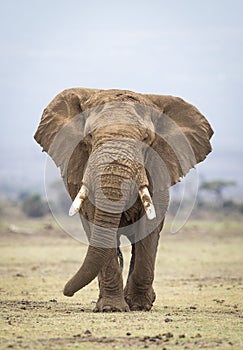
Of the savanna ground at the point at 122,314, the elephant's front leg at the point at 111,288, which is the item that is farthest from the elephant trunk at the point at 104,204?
the elephant's front leg at the point at 111,288

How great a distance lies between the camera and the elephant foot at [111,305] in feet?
44.5

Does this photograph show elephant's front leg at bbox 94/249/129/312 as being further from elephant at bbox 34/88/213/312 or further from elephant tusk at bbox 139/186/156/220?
elephant tusk at bbox 139/186/156/220

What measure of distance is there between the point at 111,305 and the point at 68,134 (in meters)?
2.65

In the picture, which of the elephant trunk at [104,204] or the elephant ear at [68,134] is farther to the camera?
the elephant ear at [68,134]

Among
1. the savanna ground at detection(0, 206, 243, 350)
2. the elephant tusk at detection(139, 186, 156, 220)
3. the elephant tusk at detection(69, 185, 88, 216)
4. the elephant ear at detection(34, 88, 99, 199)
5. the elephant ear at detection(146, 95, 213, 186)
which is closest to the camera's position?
the savanna ground at detection(0, 206, 243, 350)

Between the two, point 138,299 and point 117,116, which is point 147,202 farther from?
point 138,299

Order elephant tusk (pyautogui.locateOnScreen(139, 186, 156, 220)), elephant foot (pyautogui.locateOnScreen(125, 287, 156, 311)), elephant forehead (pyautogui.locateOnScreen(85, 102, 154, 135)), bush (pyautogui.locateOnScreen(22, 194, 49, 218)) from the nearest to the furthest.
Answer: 1. elephant tusk (pyautogui.locateOnScreen(139, 186, 156, 220))
2. elephant forehead (pyautogui.locateOnScreen(85, 102, 154, 135))
3. elephant foot (pyautogui.locateOnScreen(125, 287, 156, 311))
4. bush (pyautogui.locateOnScreen(22, 194, 49, 218))

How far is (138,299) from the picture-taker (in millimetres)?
14562

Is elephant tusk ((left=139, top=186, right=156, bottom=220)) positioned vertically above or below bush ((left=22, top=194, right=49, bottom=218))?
above

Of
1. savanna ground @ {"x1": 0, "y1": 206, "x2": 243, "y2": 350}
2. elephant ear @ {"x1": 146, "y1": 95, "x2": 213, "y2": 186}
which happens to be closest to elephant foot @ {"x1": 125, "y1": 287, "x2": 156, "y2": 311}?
savanna ground @ {"x1": 0, "y1": 206, "x2": 243, "y2": 350}

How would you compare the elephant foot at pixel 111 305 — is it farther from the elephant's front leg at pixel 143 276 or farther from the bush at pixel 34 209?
the bush at pixel 34 209

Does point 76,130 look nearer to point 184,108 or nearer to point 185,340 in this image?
point 184,108

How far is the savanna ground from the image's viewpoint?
10609 millimetres

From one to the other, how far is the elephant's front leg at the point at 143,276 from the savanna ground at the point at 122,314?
0.41m
